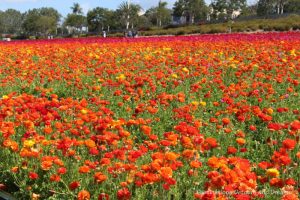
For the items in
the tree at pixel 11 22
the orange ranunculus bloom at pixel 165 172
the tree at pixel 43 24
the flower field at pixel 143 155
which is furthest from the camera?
the tree at pixel 11 22

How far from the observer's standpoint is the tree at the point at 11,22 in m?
140

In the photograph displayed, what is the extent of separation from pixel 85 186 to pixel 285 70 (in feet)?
20.1

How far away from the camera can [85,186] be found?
14.0 feet

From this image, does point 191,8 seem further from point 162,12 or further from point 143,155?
point 143,155

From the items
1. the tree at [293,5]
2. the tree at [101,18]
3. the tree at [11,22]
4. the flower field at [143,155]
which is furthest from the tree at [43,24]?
the flower field at [143,155]

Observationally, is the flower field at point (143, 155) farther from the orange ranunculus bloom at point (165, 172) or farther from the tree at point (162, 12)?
the tree at point (162, 12)

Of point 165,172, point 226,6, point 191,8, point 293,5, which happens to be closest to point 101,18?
point 191,8

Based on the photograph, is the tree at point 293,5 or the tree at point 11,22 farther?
the tree at point 11,22

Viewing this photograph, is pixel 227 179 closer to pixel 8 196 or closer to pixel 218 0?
pixel 8 196

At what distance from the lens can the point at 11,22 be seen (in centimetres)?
15725

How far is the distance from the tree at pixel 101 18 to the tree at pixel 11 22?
5097 cm

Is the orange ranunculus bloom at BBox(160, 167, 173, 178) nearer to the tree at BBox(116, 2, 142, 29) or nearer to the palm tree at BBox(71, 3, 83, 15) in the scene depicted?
the tree at BBox(116, 2, 142, 29)

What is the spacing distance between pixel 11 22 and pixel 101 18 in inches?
2873

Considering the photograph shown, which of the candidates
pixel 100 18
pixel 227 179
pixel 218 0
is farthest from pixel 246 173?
pixel 100 18
